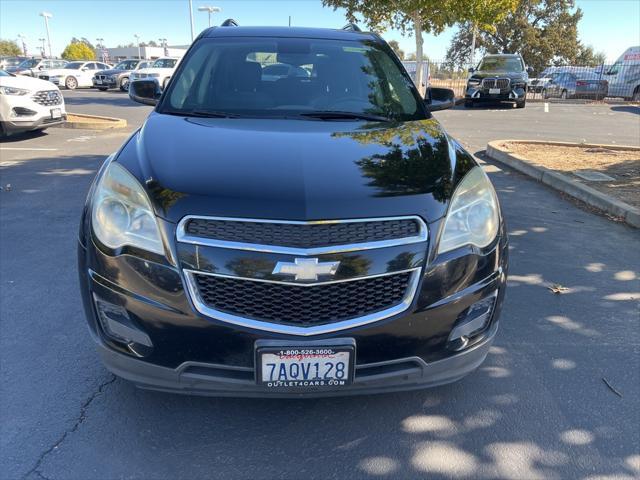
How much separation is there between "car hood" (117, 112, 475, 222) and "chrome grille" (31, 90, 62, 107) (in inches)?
335

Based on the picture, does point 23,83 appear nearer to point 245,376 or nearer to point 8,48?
point 245,376

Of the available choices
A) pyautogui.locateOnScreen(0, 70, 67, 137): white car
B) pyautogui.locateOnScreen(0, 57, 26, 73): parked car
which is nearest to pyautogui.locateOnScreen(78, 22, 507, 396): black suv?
pyautogui.locateOnScreen(0, 70, 67, 137): white car

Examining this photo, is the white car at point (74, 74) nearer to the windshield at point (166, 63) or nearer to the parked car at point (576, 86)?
the windshield at point (166, 63)

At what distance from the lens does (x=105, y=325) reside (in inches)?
83.5

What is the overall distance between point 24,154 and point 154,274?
8.07m

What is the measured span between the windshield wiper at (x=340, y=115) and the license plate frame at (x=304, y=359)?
5.21 ft

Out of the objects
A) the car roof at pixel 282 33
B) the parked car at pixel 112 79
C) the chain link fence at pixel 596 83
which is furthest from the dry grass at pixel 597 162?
the parked car at pixel 112 79

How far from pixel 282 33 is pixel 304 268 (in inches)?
102

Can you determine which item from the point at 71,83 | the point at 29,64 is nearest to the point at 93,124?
the point at 71,83

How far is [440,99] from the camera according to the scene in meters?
4.33

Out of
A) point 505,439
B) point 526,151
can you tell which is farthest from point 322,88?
point 526,151

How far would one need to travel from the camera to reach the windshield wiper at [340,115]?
10.2 ft

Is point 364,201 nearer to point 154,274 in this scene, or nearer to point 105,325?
point 154,274

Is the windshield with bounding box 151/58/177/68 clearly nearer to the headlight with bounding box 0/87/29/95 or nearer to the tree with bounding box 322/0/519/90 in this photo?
the tree with bounding box 322/0/519/90
